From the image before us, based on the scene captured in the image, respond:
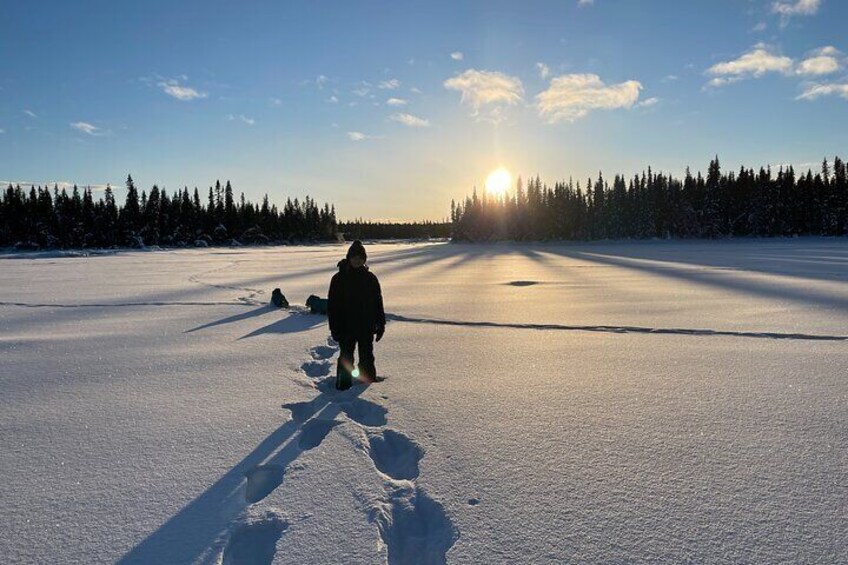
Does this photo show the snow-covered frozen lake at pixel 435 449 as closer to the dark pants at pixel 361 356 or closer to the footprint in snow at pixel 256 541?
the footprint in snow at pixel 256 541

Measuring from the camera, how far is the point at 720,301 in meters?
10.4

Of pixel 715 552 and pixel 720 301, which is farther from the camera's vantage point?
pixel 720 301

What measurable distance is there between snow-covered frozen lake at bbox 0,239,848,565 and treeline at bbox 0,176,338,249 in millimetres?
80009

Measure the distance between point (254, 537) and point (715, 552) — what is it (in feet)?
7.57

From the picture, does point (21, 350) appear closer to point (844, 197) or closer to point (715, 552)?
point (715, 552)

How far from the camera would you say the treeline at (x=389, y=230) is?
159500 millimetres

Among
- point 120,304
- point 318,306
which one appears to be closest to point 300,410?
point 318,306

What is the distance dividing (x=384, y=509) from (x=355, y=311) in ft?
9.16

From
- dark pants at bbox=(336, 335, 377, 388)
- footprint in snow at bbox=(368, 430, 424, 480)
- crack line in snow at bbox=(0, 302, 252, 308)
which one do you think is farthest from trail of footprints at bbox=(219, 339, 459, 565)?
crack line in snow at bbox=(0, 302, 252, 308)

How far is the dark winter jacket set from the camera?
5113 mm

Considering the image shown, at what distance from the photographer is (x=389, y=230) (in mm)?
161750

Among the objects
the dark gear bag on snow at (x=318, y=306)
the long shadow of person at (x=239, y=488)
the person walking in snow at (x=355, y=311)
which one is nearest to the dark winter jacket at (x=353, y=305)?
the person walking in snow at (x=355, y=311)

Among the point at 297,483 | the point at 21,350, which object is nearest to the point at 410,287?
the point at 21,350

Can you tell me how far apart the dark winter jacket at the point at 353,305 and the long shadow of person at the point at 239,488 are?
94 centimetres
